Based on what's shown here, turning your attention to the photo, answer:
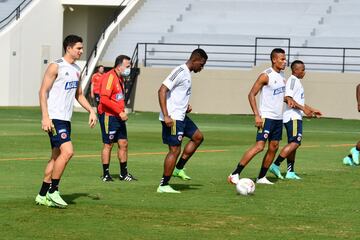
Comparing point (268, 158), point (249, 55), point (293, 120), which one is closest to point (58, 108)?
point (268, 158)

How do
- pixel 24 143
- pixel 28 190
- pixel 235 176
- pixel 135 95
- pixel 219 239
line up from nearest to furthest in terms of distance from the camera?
pixel 219 239 → pixel 28 190 → pixel 235 176 → pixel 24 143 → pixel 135 95

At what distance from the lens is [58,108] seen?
14.4 m

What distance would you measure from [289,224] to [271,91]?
5.45 m

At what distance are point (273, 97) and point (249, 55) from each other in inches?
1243

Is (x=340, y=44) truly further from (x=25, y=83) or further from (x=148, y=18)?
(x=25, y=83)

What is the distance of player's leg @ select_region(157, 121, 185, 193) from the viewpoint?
16.2m

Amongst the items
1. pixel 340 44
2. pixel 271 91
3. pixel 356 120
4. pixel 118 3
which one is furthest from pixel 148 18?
pixel 271 91

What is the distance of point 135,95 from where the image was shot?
161 feet

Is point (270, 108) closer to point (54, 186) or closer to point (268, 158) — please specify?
point (268, 158)

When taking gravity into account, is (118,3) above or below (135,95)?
above

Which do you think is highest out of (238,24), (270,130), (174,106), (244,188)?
(238,24)

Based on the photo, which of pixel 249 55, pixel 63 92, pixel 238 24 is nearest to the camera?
pixel 63 92

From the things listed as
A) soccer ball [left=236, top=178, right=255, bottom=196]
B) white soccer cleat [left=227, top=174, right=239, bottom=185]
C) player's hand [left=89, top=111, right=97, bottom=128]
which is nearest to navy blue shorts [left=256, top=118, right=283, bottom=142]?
white soccer cleat [left=227, top=174, right=239, bottom=185]

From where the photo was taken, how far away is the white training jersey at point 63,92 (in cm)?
1436
